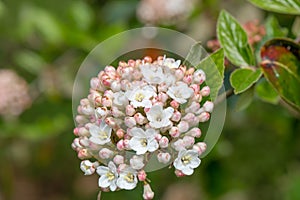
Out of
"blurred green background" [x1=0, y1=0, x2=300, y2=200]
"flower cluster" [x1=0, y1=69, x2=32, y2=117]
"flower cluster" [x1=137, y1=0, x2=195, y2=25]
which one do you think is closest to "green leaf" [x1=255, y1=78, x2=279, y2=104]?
"blurred green background" [x1=0, y1=0, x2=300, y2=200]

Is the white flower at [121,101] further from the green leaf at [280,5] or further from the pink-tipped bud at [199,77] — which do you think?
the green leaf at [280,5]

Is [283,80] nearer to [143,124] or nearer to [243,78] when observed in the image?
[243,78]

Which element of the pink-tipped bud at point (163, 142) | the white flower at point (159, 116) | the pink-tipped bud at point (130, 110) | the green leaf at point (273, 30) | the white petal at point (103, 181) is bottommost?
the white petal at point (103, 181)

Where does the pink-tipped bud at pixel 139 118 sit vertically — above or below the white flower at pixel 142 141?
above

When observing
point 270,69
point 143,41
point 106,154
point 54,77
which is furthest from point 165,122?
point 54,77

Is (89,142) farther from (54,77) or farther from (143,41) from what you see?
(54,77)

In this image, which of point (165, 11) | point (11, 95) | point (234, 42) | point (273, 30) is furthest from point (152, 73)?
point (11, 95)

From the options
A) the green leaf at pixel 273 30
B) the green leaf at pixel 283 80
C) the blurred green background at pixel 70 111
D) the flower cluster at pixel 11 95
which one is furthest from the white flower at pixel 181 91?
the flower cluster at pixel 11 95
